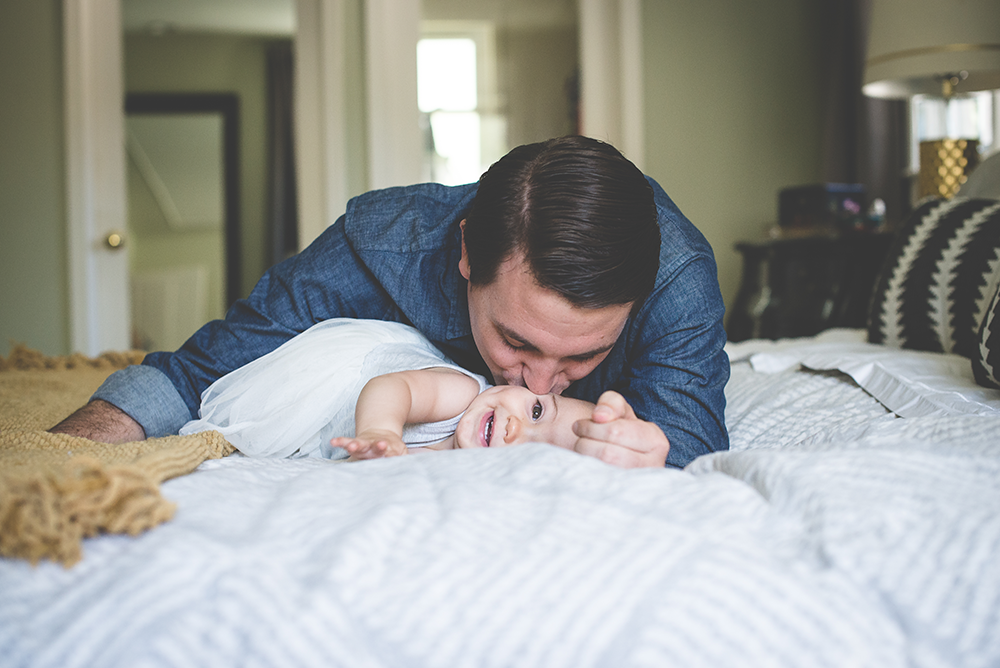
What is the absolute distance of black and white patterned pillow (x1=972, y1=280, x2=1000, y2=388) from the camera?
3.18 ft

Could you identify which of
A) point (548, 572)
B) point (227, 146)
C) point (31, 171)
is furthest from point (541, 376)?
point (227, 146)

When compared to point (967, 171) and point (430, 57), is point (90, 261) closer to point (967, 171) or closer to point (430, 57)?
point (430, 57)

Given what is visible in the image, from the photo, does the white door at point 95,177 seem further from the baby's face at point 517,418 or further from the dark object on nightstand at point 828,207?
the dark object on nightstand at point 828,207

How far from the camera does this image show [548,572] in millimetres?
478

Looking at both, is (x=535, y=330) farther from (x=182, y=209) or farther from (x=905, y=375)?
(x=182, y=209)

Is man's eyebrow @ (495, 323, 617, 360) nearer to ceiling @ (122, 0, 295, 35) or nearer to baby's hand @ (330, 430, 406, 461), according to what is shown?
baby's hand @ (330, 430, 406, 461)

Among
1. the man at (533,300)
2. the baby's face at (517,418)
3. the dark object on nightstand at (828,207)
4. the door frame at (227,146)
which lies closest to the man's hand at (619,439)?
the man at (533,300)

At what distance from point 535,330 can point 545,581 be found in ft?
1.62

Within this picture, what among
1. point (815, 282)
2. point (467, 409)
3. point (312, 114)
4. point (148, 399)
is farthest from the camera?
point (312, 114)

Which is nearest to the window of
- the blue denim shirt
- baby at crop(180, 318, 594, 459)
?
the blue denim shirt

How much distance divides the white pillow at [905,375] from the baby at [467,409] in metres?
0.44

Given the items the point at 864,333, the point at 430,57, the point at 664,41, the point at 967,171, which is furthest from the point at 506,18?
the point at 864,333

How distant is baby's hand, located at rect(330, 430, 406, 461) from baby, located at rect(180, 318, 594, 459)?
0.04m

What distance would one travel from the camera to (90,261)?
293cm
